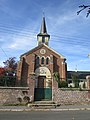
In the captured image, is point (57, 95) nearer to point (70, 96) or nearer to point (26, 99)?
point (70, 96)

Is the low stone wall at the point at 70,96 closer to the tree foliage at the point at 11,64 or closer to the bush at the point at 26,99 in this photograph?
the bush at the point at 26,99

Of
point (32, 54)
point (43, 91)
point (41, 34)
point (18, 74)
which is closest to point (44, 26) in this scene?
point (41, 34)

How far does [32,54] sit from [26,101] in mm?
20059

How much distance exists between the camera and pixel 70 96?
20.2 meters

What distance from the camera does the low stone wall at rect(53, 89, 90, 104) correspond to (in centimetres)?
1994

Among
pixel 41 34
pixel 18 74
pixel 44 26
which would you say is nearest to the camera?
pixel 18 74

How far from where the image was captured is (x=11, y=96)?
19.2 m

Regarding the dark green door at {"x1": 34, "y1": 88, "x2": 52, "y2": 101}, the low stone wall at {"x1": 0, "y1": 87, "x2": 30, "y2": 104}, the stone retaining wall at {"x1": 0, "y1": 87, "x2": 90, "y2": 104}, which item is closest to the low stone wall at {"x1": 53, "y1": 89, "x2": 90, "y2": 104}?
the stone retaining wall at {"x1": 0, "y1": 87, "x2": 90, "y2": 104}

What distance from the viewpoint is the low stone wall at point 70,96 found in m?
19.9

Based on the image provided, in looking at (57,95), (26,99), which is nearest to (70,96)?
(57,95)

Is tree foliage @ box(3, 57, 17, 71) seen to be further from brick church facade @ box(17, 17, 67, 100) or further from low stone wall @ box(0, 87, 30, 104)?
low stone wall @ box(0, 87, 30, 104)

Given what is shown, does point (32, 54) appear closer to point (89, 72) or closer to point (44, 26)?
point (44, 26)
